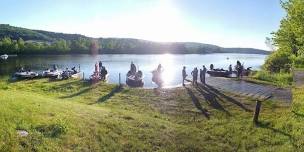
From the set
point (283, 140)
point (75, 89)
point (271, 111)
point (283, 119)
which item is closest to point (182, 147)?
point (283, 140)

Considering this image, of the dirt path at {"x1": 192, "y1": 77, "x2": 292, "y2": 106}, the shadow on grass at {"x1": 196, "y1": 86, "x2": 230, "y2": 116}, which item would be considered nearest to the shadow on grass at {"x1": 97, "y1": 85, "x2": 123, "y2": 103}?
the shadow on grass at {"x1": 196, "y1": 86, "x2": 230, "y2": 116}

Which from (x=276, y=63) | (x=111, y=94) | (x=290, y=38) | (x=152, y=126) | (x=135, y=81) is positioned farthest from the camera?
(x=276, y=63)

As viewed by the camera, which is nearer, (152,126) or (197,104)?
(152,126)

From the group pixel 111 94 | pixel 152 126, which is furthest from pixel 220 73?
pixel 152 126

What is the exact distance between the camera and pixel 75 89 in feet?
113

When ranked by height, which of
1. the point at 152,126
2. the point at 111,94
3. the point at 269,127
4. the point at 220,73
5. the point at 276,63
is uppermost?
the point at 276,63

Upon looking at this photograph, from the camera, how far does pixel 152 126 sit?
19328 mm

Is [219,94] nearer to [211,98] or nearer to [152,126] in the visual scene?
[211,98]

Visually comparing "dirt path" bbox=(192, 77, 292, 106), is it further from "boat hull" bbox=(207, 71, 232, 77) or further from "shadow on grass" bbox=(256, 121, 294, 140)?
"boat hull" bbox=(207, 71, 232, 77)

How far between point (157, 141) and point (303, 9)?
1787 centimetres

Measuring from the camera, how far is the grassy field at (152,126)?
14.6m

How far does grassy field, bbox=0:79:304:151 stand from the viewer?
14.6 m

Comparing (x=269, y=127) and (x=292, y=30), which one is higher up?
(x=292, y=30)

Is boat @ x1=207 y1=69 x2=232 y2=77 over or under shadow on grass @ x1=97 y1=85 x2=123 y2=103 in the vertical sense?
over
